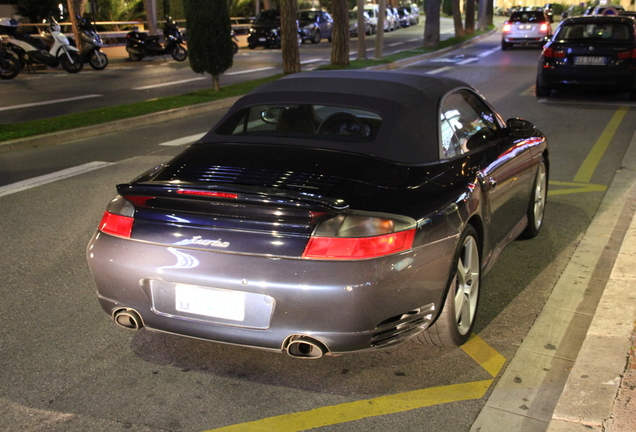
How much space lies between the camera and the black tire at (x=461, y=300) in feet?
13.3

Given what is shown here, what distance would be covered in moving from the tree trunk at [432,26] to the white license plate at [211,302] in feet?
108

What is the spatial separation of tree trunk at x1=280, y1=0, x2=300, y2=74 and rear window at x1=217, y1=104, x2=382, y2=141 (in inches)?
651

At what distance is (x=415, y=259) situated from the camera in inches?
144


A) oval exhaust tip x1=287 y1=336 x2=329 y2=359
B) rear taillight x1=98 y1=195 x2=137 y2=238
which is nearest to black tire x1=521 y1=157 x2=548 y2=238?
oval exhaust tip x1=287 y1=336 x2=329 y2=359

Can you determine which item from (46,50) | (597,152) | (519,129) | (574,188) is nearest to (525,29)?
(46,50)

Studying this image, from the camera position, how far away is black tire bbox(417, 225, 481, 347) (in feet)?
13.3

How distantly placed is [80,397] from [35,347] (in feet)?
2.40

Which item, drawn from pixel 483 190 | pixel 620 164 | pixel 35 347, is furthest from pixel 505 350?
pixel 620 164

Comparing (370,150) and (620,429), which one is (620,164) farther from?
(620,429)

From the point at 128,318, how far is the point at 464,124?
2.43 metres

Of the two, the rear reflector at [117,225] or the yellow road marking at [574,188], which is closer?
the rear reflector at [117,225]

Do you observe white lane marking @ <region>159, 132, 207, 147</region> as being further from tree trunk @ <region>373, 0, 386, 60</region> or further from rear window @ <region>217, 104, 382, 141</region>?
tree trunk @ <region>373, 0, 386, 60</region>

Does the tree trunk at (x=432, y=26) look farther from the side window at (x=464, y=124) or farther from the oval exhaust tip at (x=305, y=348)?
the oval exhaust tip at (x=305, y=348)

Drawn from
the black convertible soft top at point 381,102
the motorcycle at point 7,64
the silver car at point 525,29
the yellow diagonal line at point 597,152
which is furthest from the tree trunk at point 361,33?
the black convertible soft top at point 381,102
